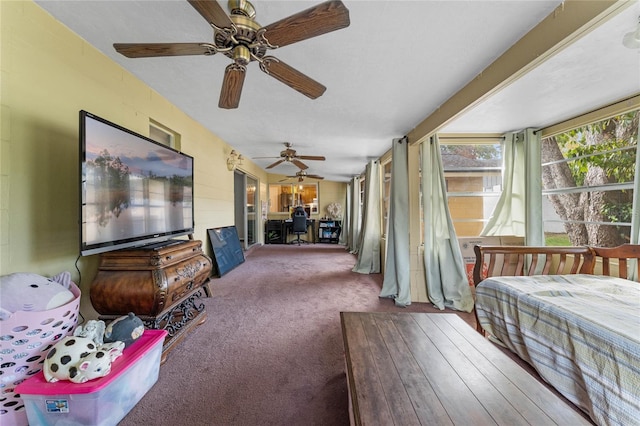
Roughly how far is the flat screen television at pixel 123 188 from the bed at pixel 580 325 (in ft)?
9.31

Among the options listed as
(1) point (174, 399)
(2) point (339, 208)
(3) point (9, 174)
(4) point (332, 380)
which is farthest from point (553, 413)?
(2) point (339, 208)

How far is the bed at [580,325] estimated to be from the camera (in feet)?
3.60

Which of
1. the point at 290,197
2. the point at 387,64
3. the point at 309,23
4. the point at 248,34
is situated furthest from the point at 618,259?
the point at 290,197

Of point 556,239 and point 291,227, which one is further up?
point 556,239

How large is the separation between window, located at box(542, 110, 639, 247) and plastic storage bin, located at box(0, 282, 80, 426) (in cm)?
440

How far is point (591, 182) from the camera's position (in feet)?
8.37

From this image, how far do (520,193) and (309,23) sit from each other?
3.38 meters

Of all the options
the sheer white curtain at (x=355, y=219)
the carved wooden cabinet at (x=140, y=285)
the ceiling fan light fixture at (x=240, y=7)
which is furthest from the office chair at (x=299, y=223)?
the ceiling fan light fixture at (x=240, y=7)

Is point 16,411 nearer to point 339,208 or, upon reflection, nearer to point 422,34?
point 422,34

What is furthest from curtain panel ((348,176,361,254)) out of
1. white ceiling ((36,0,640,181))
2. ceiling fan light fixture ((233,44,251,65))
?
ceiling fan light fixture ((233,44,251,65))

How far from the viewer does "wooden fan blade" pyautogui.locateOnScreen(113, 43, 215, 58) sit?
127 cm

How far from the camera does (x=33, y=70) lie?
1391mm

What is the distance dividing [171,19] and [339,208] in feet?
23.8

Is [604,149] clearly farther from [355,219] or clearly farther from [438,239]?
[355,219]
